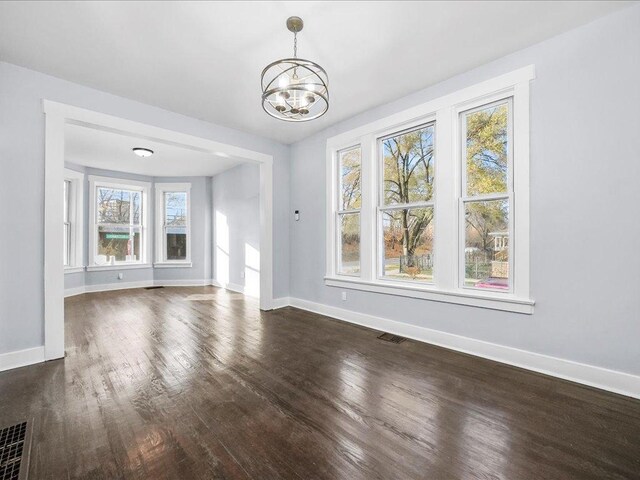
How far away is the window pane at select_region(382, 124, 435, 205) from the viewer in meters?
3.43

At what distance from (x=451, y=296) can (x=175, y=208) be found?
7046mm

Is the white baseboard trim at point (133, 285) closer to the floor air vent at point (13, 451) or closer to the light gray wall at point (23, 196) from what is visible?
the light gray wall at point (23, 196)

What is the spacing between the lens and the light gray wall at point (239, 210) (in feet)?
20.1

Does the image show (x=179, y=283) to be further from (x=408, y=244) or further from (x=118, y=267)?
(x=408, y=244)

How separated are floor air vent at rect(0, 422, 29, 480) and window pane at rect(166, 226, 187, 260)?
19.9 ft

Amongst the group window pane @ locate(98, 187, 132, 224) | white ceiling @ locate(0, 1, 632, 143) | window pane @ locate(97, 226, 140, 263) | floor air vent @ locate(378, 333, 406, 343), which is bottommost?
floor air vent @ locate(378, 333, 406, 343)

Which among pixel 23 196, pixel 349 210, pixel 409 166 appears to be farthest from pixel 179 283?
pixel 409 166

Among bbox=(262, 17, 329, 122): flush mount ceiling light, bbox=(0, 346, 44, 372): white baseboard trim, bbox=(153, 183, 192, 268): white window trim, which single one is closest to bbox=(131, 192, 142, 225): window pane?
bbox=(153, 183, 192, 268): white window trim

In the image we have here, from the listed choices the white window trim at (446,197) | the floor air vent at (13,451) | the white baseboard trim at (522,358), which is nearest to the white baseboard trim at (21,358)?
the floor air vent at (13,451)

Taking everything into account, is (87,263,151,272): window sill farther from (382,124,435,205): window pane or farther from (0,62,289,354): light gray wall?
(382,124,435,205): window pane

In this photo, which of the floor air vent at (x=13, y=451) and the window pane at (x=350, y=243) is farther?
the window pane at (x=350, y=243)

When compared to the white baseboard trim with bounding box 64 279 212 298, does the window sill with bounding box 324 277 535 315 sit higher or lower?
higher

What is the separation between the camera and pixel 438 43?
255 cm

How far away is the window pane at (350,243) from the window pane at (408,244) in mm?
455
